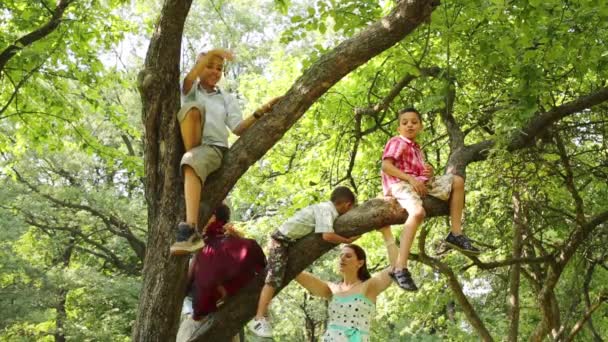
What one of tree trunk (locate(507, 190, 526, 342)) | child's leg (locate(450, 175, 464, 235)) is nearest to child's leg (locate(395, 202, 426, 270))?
child's leg (locate(450, 175, 464, 235))

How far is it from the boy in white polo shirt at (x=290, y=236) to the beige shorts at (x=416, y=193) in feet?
1.11

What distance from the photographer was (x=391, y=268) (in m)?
3.97

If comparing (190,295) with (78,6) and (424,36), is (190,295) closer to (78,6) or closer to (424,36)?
(424,36)

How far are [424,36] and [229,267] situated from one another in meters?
3.28

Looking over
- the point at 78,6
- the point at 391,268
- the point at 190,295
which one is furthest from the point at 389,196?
the point at 78,6

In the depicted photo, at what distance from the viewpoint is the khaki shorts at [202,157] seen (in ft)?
11.8

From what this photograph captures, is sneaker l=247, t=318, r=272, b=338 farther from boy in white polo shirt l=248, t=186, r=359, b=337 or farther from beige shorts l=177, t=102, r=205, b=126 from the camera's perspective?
beige shorts l=177, t=102, r=205, b=126

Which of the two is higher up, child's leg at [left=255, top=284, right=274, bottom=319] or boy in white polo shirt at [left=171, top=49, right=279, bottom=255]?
boy in white polo shirt at [left=171, top=49, right=279, bottom=255]

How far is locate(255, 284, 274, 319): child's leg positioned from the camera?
155 inches

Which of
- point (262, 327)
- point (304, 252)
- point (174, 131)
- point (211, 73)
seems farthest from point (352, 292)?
point (211, 73)

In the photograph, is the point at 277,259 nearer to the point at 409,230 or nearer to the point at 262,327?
the point at 262,327

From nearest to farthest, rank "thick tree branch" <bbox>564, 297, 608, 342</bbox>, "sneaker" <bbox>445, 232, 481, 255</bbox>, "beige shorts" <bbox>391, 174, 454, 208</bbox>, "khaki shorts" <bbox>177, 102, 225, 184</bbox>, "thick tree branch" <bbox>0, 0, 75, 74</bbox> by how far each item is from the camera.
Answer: "khaki shorts" <bbox>177, 102, 225, 184</bbox> → "beige shorts" <bbox>391, 174, 454, 208</bbox> → "sneaker" <bbox>445, 232, 481, 255</bbox> → "thick tree branch" <bbox>0, 0, 75, 74</bbox> → "thick tree branch" <bbox>564, 297, 608, 342</bbox>

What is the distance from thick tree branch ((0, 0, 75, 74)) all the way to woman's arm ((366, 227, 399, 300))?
4983 mm

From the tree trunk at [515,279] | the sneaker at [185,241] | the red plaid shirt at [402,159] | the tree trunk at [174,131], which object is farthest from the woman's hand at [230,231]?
the tree trunk at [515,279]
